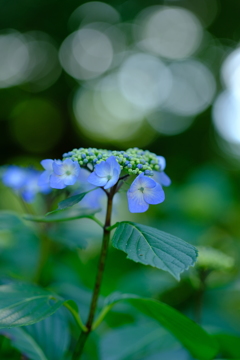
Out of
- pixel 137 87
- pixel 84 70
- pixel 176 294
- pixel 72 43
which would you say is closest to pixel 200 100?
pixel 137 87

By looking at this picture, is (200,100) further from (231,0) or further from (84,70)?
(84,70)

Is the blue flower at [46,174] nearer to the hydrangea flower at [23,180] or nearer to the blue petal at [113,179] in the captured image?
the blue petal at [113,179]

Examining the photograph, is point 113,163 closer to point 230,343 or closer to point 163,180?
point 163,180

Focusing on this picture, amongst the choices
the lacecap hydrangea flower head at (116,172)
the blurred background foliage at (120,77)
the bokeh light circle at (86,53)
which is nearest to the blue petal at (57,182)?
the lacecap hydrangea flower head at (116,172)

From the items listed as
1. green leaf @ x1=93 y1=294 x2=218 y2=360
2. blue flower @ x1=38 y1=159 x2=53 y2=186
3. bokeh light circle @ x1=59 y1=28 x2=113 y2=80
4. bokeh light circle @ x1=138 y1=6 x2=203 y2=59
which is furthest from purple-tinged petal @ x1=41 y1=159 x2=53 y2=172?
bokeh light circle @ x1=138 y1=6 x2=203 y2=59

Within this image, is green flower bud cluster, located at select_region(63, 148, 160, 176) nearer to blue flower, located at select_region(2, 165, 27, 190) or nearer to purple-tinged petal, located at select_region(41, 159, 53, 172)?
purple-tinged petal, located at select_region(41, 159, 53, 172)

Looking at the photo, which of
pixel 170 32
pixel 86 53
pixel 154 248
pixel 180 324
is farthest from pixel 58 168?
pixel 170 32

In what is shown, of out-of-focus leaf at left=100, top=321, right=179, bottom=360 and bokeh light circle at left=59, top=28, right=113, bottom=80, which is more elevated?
out-of-focus leaf at left=100, top=321, right=179, bottom=360
